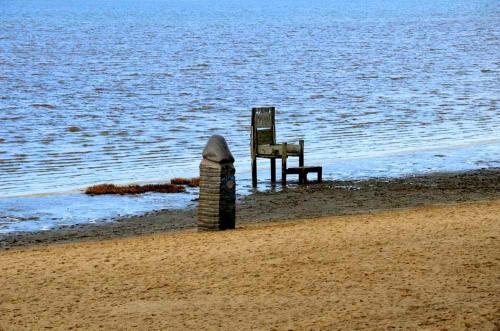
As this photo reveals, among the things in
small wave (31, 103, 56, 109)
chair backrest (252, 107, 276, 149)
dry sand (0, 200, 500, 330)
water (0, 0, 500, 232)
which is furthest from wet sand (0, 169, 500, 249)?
small wave (31, 103, 56, 109)

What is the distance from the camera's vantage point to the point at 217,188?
51.0ft

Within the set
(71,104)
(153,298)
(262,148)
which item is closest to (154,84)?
(71,104)

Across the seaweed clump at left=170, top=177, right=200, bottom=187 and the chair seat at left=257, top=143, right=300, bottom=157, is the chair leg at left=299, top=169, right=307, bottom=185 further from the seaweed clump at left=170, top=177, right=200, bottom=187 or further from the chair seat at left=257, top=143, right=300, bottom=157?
the seaweed clump at left=170, top=177, right=200, bottom=187

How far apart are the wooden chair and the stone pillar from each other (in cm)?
608

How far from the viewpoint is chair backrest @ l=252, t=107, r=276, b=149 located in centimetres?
2223

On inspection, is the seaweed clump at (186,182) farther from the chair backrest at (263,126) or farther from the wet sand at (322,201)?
the wet sand at (322,201)

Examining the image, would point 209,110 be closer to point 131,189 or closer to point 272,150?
point 272,150

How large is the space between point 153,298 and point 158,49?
73932 millimetres

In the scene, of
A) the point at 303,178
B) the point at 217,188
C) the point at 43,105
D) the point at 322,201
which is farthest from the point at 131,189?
the point at 43,105

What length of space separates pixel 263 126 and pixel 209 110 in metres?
17.5

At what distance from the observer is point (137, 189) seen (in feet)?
70.8

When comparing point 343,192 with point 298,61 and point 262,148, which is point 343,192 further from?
point 298,61

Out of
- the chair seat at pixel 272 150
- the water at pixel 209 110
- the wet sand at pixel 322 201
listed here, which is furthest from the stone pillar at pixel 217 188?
the chair seat at pixel 272 150

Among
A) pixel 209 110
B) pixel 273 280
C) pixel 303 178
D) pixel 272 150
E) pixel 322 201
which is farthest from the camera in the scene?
pixel 209 110
